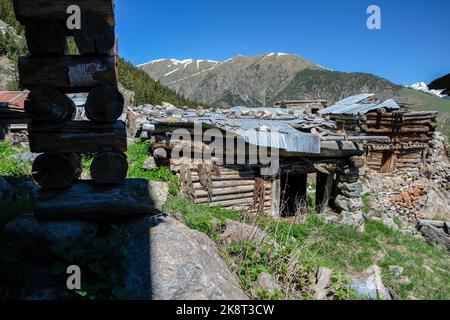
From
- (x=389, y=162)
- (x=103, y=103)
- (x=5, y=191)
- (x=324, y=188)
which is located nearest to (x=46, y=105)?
(x=103, y=103)

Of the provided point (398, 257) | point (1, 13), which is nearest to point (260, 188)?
point (398, 257)

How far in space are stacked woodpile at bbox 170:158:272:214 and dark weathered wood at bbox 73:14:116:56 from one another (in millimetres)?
5300

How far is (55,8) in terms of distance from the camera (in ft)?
9.66

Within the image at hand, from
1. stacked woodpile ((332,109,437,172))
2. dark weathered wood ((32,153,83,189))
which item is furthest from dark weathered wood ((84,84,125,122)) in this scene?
stacked woodpile ((332,109,437,172))

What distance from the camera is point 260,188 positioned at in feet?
28.7

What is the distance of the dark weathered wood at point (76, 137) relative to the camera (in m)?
3.13

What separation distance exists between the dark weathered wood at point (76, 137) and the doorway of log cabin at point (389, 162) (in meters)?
16.2

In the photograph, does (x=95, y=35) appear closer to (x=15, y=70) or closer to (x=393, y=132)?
(x=393, y=132)

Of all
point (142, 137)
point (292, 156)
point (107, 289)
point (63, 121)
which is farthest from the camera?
point (142, 137)

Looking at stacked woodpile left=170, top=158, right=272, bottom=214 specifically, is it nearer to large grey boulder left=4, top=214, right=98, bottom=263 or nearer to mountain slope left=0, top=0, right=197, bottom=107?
large grey boulder left=4, top=214, right=98, bottom=263

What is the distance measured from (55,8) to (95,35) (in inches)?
16.4

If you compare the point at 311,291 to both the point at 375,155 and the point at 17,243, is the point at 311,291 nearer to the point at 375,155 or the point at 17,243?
the point at 17,243

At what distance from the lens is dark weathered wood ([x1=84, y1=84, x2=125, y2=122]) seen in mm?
3109
